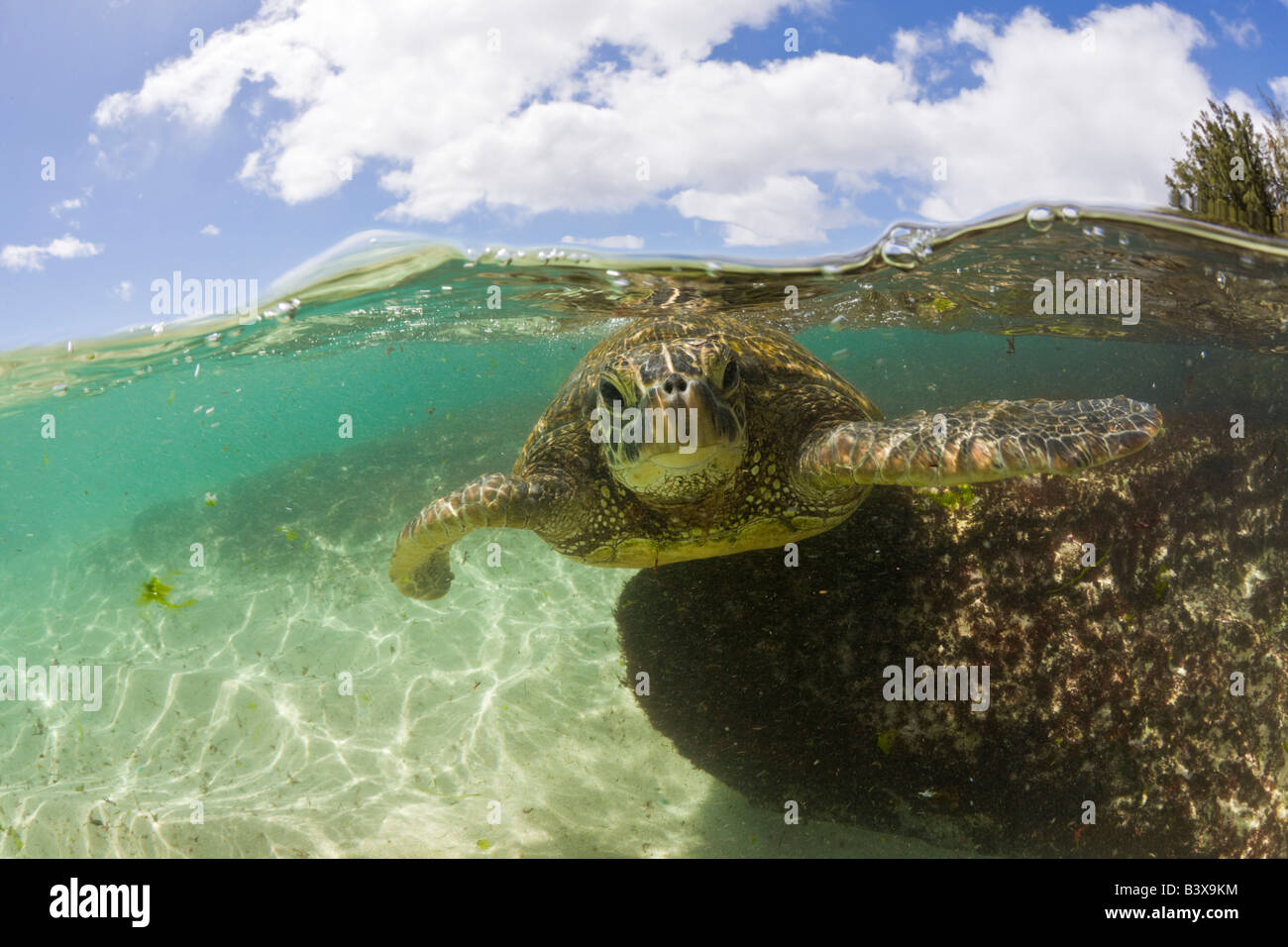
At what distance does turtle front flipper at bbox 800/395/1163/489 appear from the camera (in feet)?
13.7

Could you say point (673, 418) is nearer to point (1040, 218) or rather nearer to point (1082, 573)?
point (1082, 573)

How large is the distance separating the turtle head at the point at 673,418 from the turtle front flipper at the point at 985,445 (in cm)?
76

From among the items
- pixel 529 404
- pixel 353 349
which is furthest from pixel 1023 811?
pixel 353 349

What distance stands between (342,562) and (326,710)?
3.76 meters

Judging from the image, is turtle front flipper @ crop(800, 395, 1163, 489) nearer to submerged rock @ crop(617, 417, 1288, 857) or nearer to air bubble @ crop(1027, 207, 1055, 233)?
submerged rock @ crop(617, 417, 1288, 857)

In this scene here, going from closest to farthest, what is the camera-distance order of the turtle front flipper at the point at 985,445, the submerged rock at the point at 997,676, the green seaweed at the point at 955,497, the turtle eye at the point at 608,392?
the turtle front flipper at the point at 985,445 < the turtle eye at the point at 608,392 < the submerged rock at the point at 997,676 < the green seaweed at the point at 955,497

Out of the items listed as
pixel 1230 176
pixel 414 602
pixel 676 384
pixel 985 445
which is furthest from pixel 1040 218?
pixel 414 602

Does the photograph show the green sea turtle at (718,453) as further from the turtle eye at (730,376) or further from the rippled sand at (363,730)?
the rippled sand at (363,730)

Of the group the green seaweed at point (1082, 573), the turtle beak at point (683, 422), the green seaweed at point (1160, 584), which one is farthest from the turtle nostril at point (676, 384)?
the green seaweed at point (1160, 584)

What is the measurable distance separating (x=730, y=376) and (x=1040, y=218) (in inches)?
240

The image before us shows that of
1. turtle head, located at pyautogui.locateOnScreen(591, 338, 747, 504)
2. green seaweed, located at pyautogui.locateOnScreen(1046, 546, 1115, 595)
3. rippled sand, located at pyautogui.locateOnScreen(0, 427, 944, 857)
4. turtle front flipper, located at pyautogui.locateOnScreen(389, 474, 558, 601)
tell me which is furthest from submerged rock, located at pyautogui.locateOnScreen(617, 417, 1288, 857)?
turtle front flipper, located at pyautogui.locateOnScreen(389, 474, 558, 601)

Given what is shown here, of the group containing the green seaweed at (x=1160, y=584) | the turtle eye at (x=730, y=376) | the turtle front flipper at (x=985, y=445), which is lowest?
the green seaweed at (x=1160, y=584)

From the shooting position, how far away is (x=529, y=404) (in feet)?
55.3

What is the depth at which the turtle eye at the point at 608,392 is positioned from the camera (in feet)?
15.8
